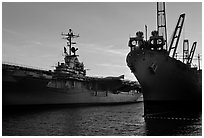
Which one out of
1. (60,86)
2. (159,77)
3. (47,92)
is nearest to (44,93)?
(47,92)

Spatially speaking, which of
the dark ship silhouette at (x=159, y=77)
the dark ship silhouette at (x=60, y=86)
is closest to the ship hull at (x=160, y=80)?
the dark ship silhouette at (x=159, y=77)

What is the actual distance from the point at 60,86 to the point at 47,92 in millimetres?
1975

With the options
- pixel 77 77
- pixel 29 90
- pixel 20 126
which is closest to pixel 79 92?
pixel 77 77

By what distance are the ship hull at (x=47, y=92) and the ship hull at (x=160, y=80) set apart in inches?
429

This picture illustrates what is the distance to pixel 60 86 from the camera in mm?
29359

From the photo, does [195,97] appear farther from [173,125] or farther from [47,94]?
[47,94]

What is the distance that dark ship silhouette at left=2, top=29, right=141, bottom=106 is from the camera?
23995 millimetres

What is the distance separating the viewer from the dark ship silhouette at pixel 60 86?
24.0m

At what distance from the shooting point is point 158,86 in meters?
19.3

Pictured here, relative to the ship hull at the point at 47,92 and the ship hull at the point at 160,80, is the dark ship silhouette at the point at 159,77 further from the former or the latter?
the ship hull at the point at 47,92

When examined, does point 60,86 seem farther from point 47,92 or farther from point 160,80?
point 160,80

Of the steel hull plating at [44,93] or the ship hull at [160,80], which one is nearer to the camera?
the ship hull at [160,80]

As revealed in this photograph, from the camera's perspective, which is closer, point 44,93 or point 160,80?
point 160,80

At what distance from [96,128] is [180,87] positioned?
945cm
